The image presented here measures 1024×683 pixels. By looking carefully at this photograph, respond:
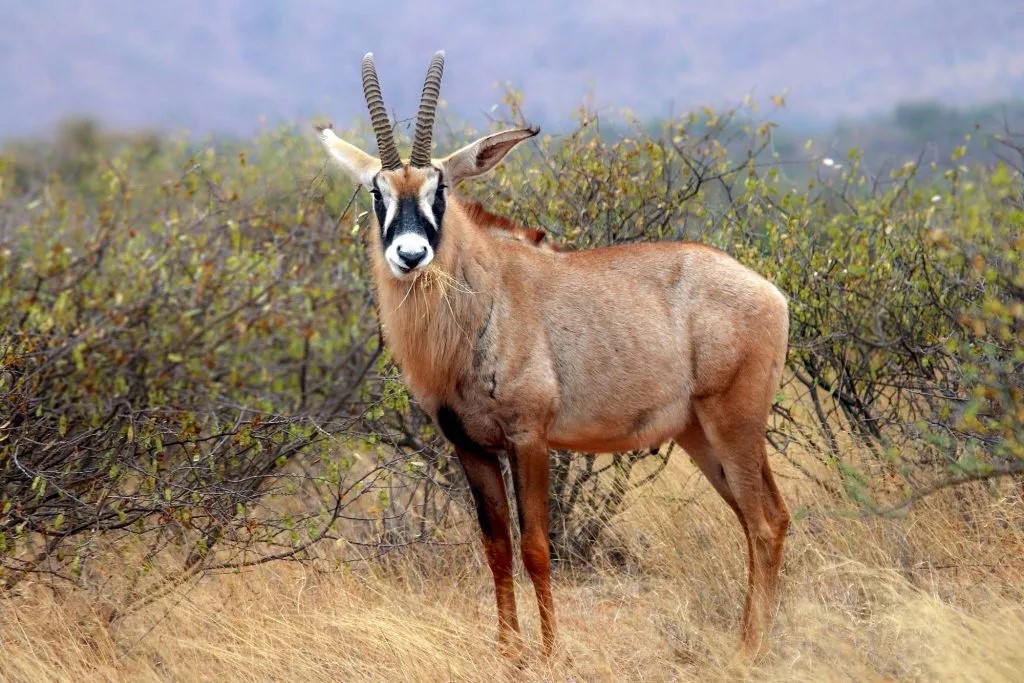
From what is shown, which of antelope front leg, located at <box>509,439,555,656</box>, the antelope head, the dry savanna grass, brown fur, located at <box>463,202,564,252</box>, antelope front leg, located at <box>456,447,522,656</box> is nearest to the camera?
the dry savanna grass

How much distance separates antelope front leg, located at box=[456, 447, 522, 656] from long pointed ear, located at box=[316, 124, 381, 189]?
1.48 meters

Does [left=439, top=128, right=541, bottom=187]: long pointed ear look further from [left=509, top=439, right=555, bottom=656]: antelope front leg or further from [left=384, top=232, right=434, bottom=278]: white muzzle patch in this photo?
[left=509, top=439, right=555, bottom=656]: antelope front leg

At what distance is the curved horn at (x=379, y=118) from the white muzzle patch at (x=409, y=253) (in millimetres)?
620

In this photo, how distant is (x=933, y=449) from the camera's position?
7293 mm

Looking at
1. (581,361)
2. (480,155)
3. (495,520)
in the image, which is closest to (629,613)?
(495,520)

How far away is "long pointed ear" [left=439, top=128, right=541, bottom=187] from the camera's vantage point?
6.42m

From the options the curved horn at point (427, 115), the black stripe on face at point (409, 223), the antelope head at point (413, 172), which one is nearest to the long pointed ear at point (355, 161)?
the antelope head at point (413, 172)

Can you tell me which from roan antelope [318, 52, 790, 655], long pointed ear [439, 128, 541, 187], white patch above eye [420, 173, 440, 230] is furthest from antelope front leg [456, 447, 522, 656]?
long pointed ear [439, 128, 541, 187]

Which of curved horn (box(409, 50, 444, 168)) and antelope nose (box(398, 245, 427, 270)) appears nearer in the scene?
antelope nose (box(398, 245, 427, 270))

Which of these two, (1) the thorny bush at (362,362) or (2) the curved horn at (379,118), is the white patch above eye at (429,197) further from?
(1) the thorny bush at (362,362)

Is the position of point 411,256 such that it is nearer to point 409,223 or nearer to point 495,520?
point 409,223

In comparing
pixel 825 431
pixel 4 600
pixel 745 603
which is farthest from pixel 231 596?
pixel 825 431

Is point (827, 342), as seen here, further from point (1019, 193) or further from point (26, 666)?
point (26, 666)

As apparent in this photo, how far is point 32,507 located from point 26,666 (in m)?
0.89
